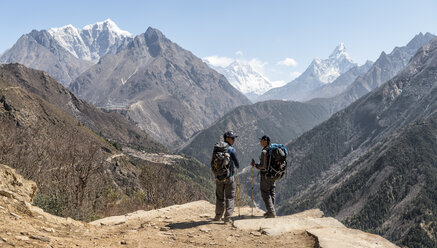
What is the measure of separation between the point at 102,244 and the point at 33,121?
174m

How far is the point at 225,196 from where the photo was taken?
14375 mm

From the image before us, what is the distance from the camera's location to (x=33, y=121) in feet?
522

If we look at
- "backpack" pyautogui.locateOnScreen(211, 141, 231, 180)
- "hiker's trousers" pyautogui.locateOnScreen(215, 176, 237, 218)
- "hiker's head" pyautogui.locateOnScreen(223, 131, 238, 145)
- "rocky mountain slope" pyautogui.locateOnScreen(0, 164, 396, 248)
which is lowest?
"rocky mountain slope" pyautogui.locateOnScreen(0, 164, 396, 248)

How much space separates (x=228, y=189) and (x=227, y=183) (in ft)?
0.96

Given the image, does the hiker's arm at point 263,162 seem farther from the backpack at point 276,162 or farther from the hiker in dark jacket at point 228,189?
the hiker in dark jacket at point 228,189

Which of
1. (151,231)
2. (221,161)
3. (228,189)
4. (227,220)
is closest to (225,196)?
(228,189)

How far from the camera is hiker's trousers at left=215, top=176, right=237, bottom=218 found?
14148 mm

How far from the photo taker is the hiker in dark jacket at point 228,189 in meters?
14.0

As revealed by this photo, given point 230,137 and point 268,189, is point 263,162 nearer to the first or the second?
point 268,189

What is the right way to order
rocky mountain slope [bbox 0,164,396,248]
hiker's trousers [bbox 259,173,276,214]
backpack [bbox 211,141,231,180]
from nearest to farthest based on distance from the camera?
rocky mountain slope [bbox 0,164,396,248] < backpack [bbox 211,141,231,180] < hiker's trousers [bbox 259,173,276,214]

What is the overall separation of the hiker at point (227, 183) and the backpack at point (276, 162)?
5.88 feet

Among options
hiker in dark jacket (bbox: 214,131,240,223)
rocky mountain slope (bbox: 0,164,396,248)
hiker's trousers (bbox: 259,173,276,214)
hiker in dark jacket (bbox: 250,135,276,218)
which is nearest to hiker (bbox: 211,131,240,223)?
hiker in dark jacket (bbox: 214,131,240,223)

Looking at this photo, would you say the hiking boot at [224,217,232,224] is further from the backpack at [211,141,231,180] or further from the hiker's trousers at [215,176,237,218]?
the backpack at [211,141,231,180]

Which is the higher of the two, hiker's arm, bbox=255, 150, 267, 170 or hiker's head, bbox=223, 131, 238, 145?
hiker's head, bbox=223, 131, 238, 145
